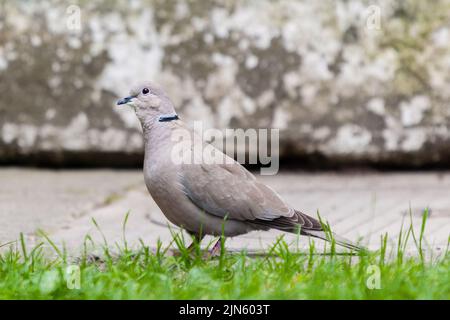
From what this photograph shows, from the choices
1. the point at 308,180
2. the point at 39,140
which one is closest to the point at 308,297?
the point at 308,180

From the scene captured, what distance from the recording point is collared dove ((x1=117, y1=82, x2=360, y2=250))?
3.95 m

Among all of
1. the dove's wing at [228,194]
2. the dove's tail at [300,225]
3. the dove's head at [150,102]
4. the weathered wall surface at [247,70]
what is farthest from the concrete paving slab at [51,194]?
the dove's tail at [300,225]

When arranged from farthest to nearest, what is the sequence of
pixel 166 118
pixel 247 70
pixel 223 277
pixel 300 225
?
1. pixel 247 70
2. pixel 166 118
3. pixel 300 225
4. pixel 223 277

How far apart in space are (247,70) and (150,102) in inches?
80.2

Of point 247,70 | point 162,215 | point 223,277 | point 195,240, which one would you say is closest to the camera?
point 223,277

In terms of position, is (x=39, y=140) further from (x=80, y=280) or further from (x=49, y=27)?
(x=80, y=280)

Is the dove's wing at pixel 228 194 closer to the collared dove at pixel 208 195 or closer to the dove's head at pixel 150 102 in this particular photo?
the collared dove at pixel 208 195

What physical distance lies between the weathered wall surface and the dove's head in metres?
1.92

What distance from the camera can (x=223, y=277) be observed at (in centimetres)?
355

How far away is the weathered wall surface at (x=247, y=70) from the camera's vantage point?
613 cm

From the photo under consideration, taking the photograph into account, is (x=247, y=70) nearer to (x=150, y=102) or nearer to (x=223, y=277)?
(x=150, y=102)

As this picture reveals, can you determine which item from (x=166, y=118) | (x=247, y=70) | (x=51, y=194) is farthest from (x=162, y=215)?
(x=247, y=70)
